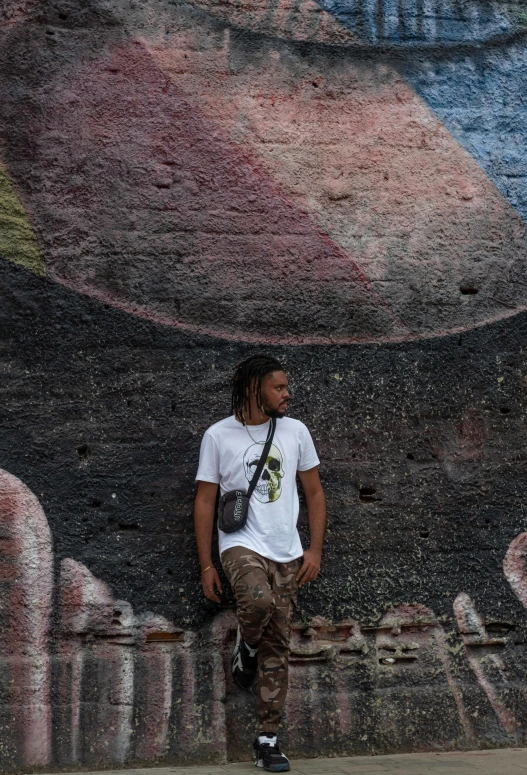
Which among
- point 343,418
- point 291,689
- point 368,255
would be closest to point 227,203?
point 368,255

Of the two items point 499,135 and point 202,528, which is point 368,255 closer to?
point 499,135

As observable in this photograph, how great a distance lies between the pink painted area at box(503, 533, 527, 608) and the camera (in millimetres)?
4270

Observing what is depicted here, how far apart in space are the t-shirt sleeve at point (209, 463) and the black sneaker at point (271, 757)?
107 cm

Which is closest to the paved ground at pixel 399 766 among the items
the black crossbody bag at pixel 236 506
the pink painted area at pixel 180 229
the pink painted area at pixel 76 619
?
the pink painted area at pixel 76 619

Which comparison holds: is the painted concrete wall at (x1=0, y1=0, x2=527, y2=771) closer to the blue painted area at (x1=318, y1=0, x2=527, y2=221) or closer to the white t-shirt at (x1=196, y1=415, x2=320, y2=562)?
the blue painted area at (x1=318, y1=0, x2=527, y2=221)

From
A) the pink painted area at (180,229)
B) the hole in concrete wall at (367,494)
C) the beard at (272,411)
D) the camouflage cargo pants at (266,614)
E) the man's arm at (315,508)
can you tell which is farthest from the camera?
the hole in concrete wall at (367,494)

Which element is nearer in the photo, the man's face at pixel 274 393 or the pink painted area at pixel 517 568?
the man's face at pixel 274 393

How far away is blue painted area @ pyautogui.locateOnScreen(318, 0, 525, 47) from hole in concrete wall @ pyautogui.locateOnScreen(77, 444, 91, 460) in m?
2.34

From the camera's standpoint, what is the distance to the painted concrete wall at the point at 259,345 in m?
3.93

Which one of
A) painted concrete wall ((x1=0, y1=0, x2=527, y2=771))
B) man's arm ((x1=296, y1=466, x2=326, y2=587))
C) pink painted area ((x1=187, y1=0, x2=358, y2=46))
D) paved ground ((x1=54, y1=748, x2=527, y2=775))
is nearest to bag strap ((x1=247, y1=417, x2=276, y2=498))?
man's arm ((x1=296, y1=466, x2=326, y2=587))

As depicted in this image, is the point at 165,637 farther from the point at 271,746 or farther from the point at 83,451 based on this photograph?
the point at 83,451

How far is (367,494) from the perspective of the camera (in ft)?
13.9

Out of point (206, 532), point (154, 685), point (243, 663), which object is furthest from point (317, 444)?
point (154, 685)

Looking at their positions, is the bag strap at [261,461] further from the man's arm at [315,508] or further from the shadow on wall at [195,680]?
the shadow on wall at [195,680]
